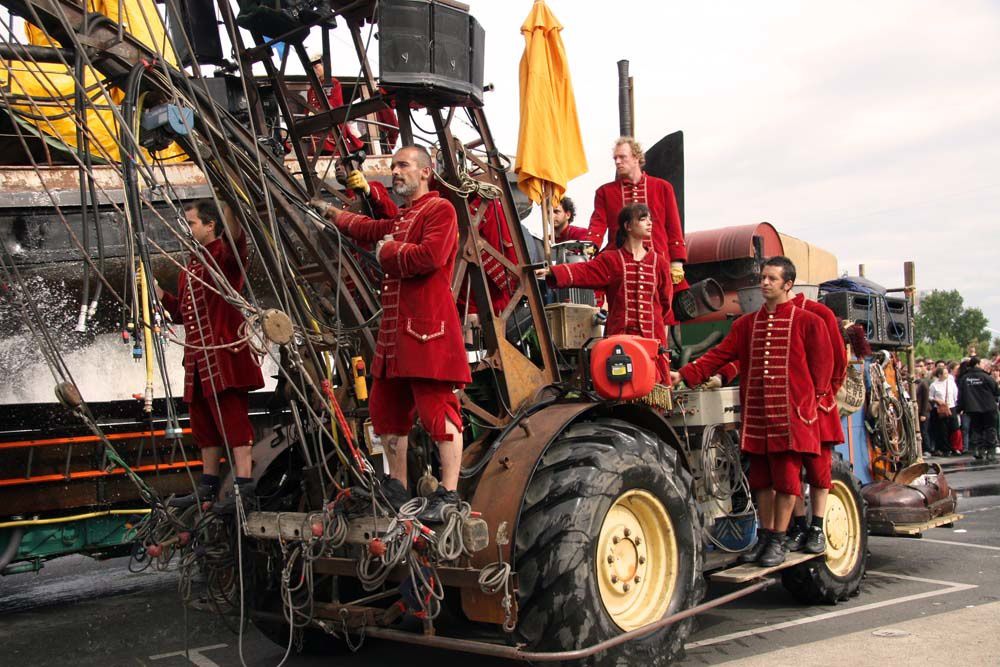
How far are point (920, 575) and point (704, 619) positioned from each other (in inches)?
88.1

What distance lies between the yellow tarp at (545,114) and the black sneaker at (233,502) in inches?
90.2

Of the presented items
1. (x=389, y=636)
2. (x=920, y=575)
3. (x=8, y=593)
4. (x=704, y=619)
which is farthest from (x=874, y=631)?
(x=8, y=593)

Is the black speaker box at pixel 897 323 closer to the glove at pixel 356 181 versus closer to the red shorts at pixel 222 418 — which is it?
the glove at pixel 356 181

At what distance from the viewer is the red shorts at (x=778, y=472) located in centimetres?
616

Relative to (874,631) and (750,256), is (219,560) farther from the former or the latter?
(750,256)

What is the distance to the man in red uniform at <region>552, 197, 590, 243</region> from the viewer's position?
300 inches

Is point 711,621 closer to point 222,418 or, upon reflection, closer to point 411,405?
point 411,405

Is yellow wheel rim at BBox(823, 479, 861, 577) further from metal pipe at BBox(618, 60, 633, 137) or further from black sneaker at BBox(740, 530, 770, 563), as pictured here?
metal pipe at BBox(618, 60, 633, 137)

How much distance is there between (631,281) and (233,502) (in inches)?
110

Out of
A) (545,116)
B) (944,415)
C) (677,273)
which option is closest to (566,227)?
(677,273)

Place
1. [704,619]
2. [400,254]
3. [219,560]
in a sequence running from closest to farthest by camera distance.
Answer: [400,254]
[219,560]
[704,619]

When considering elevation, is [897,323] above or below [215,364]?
above

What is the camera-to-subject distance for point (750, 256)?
7977 mm

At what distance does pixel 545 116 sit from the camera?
5.62 m
